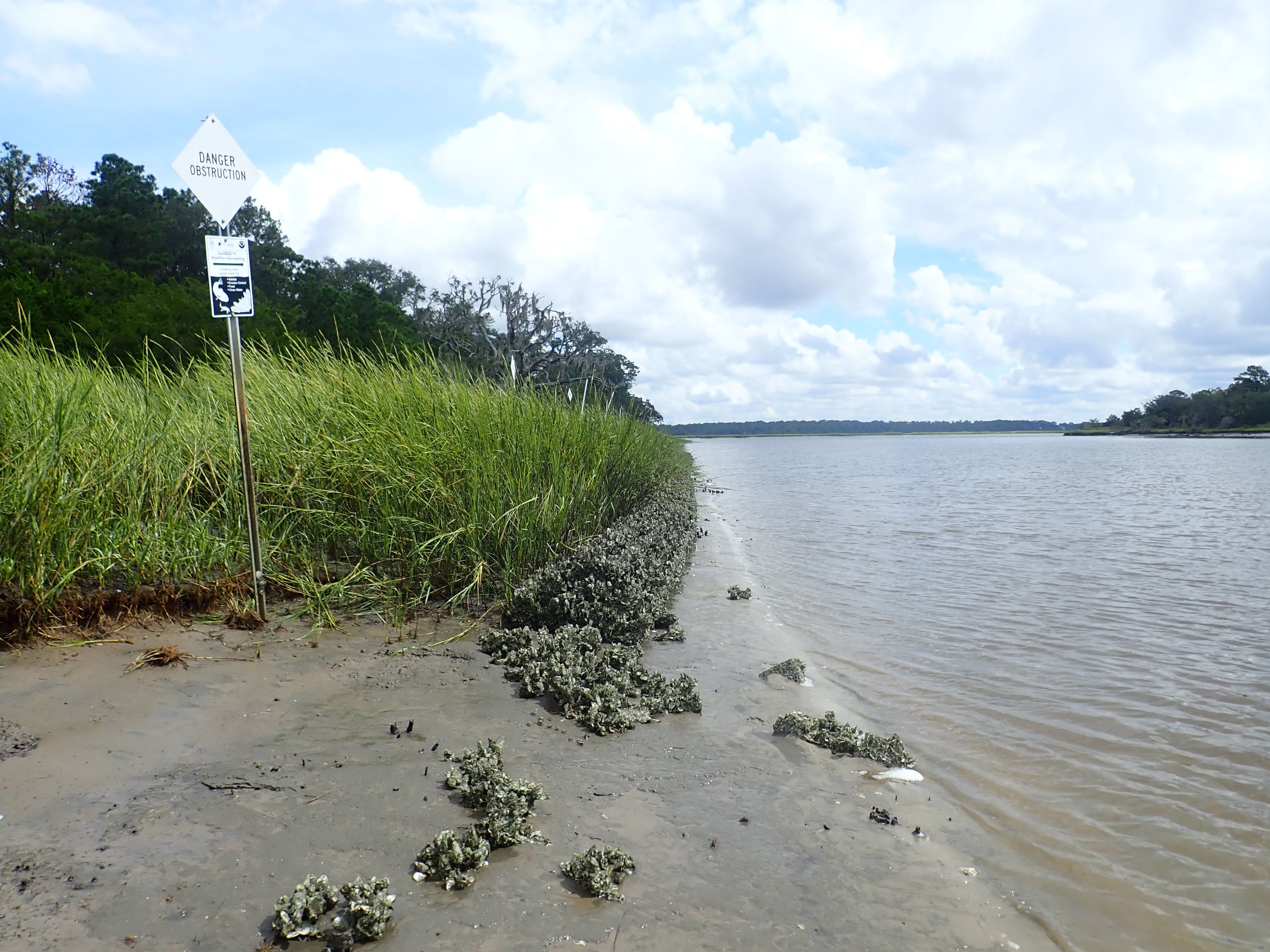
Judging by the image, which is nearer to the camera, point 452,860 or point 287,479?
point 452,860

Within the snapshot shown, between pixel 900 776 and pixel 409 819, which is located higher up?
pixel 409 819

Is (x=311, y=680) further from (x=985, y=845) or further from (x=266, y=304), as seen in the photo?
(x=266, y=304)

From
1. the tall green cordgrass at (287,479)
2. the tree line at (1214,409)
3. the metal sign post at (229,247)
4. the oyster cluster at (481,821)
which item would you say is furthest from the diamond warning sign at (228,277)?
the tree line at (1214,409)

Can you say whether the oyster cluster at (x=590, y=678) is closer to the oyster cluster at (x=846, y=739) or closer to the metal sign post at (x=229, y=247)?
the oyster cluster at (x=846, y=739)

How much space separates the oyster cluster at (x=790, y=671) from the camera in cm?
545

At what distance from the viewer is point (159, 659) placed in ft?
13.5

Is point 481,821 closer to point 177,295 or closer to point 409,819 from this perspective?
point 409,819

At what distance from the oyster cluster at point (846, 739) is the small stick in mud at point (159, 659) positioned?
3.46 m

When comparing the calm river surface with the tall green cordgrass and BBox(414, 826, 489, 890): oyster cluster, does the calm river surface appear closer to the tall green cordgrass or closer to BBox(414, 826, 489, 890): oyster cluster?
BBox(414, 826, 489, 890): oyster cluster

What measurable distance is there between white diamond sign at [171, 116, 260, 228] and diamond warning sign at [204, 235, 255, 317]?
0.21 metres

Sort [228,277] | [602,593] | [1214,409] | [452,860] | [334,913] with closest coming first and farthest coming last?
[334,913] < [452,860] < [228,277] < [602,593] < [1214,409]

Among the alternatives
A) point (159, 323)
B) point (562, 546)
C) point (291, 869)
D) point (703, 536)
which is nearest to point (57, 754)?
point (291, 869)

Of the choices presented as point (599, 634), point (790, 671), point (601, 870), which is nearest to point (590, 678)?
point (599, 634)

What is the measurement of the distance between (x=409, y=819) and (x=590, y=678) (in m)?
1.80
